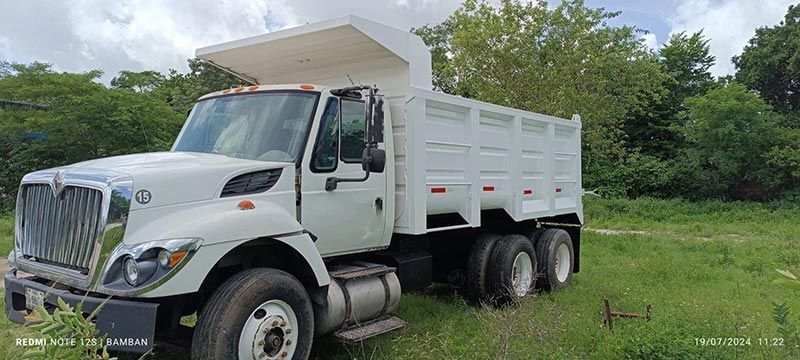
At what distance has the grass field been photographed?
4207mm

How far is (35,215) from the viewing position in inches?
154

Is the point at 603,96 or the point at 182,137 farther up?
the point at 603,96

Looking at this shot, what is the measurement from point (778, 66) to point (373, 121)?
27.9 metres

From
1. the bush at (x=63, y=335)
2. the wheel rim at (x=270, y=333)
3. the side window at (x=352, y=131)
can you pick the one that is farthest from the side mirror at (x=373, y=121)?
the bush at (x=63, y=335)

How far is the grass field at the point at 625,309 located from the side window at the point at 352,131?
161cm

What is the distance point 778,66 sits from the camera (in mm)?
25734

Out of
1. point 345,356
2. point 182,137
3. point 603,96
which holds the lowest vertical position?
point 345,356

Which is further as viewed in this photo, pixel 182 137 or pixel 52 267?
pixel 182 137

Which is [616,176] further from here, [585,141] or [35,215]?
[35,215]

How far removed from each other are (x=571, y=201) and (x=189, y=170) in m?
5.85

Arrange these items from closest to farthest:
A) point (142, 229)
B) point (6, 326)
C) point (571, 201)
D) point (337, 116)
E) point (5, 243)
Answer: point (142, 229)
point (337, 116)
point (6, 326)
point (571, 201)
point (5, 243)

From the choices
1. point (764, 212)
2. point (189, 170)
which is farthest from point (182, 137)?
point (764, 212)

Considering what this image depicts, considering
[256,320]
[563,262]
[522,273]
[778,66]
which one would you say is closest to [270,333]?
[256,320]

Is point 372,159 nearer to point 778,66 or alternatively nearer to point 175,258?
point 175,258
